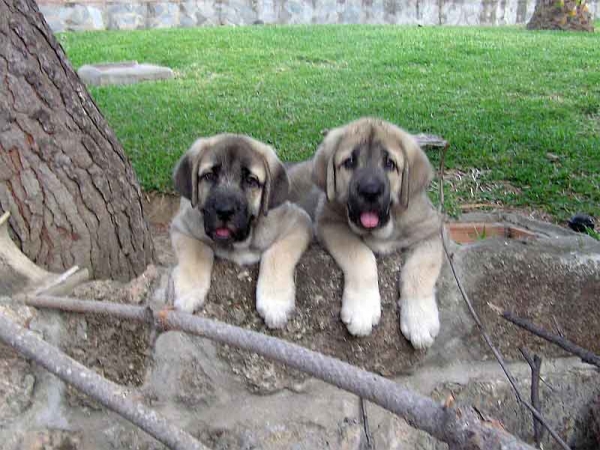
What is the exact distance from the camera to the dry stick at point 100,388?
142cm

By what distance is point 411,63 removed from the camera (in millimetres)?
10430

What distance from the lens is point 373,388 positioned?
4.00 ft

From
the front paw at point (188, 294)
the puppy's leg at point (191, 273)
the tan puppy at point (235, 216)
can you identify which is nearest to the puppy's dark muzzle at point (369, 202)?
the tan puppy at point (235, 216)

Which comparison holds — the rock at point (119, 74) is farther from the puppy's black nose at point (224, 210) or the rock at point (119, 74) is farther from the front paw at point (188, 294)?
the front paw at point (188, 294)

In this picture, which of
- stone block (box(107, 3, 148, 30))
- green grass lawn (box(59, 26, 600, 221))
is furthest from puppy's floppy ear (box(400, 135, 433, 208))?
stone block (box(107, 3, 148, 30))

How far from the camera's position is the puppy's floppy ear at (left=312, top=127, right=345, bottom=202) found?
3.43 meters

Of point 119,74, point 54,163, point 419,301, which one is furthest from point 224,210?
point 119,74

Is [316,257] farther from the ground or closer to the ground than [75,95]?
closer to the ground

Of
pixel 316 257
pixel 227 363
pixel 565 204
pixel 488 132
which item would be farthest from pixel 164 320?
pixel 488 132

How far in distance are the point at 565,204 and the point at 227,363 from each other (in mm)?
3702

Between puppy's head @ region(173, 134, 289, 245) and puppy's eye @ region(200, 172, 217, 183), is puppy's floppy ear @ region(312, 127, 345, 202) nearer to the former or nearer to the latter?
puppy's head @ region(173, 134, 289, 245)

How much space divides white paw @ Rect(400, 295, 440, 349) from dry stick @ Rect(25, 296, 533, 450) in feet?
4.10

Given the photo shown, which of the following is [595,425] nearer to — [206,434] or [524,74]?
[206,434]

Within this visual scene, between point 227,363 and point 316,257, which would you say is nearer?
point 227,363
